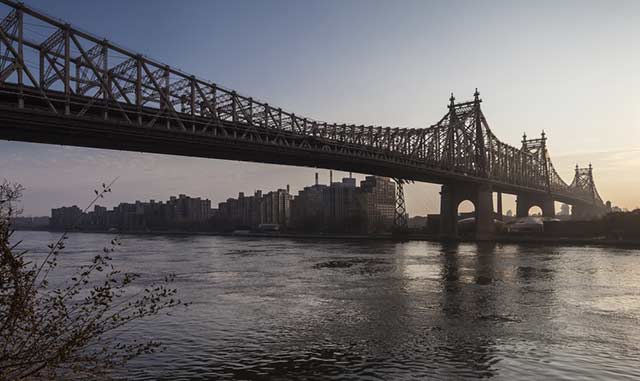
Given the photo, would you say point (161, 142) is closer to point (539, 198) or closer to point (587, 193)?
point (539, 198)

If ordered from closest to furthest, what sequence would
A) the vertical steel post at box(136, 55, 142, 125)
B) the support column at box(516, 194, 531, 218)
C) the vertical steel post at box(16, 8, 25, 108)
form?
the vertical steel post at box(16, 8, 25, 108) < the vertical steel post at box(136, 55, 142, 125) < the support column at box(516, 194, 531, 218)

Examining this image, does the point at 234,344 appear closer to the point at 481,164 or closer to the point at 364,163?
the point at 364,163

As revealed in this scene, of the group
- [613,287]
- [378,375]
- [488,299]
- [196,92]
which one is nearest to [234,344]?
[378,375]

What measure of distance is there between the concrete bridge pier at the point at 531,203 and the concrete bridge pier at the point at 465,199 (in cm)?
3517

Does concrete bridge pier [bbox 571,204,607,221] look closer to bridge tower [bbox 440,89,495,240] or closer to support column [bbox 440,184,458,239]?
bridge tower [bbox 440,89,495,240]

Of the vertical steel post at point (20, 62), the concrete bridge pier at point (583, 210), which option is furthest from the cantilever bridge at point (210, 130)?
the concrete bridge pier at point (583, 210)

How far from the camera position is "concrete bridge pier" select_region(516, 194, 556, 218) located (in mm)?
113119

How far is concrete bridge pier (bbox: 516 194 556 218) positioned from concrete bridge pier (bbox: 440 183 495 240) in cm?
3517

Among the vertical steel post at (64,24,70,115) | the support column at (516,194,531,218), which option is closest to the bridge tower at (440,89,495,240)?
the support column at (516,194,531,218)

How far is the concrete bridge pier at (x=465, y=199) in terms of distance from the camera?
79000 millimetres

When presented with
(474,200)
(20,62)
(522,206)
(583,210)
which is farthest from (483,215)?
(583,210)

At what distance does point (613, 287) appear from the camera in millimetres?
25344

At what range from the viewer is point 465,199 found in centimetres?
8212

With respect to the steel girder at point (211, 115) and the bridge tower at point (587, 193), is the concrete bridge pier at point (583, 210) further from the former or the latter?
the steel girder at point (211, 115)
